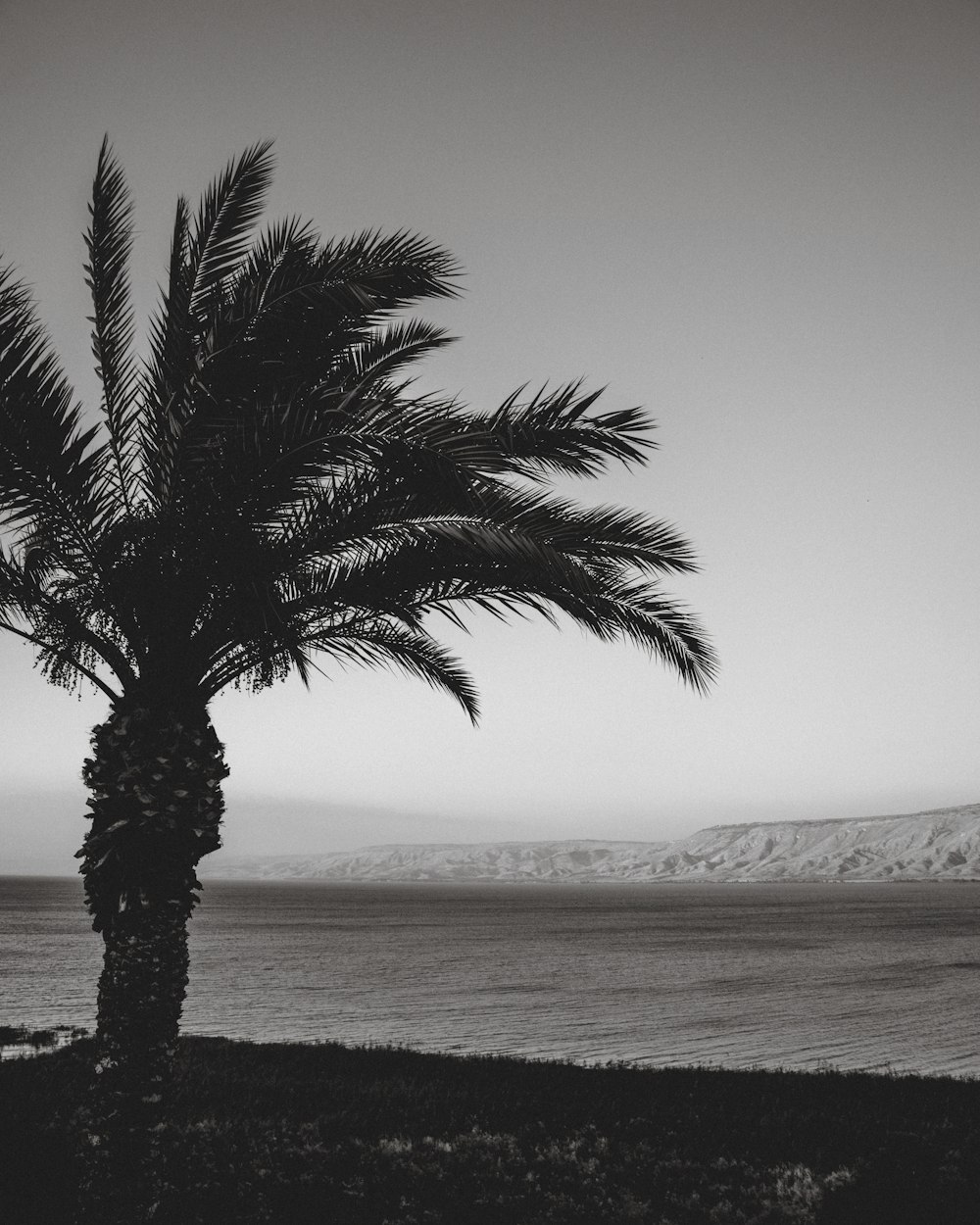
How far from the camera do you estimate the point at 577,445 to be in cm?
768

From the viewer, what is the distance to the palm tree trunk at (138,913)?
22.4ft

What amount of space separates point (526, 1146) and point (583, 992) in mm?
21885

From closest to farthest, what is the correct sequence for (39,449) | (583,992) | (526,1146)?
(39,449)
(526,1146)
(583,992)

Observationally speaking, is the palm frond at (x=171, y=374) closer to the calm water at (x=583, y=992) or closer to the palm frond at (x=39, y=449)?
the palm frond at (x=39, y=449)

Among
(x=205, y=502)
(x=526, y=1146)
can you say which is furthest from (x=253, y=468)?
(x=526, y=1146)

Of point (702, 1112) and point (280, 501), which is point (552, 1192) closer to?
point (702, 1112)

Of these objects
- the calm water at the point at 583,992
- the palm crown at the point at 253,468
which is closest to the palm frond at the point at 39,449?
the palm crown at the point at 253,468

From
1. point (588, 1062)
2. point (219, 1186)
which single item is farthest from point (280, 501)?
point (588, 1062)

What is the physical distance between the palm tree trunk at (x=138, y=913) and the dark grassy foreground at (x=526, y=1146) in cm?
45

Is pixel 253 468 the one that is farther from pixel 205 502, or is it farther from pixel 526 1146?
pixel 526 1146

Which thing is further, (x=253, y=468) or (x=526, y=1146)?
(x=526, y=1146)

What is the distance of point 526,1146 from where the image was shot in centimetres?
1088

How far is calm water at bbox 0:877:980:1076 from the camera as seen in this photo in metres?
21.3

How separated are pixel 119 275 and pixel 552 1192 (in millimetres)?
9631
